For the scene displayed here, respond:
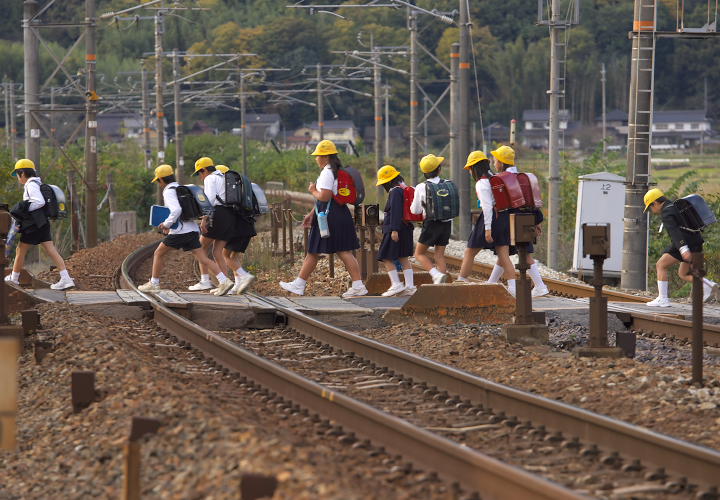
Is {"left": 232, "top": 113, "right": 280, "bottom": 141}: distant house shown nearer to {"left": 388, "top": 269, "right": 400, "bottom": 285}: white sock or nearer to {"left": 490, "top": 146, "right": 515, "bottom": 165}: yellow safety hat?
{"left": 388, "top": 269, "right": 400, "bottom": 285}: white sock

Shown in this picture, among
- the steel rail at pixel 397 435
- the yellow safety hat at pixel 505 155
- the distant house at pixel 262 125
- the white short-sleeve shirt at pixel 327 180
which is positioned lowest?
the steel rail at pixel 397 435

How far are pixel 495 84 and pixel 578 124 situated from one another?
1101 cm

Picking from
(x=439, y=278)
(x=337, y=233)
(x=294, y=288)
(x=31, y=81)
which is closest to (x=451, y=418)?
(x=337, y=233)

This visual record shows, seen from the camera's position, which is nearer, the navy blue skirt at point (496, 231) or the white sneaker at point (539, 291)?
the navy blue skirt at point (496, 231)

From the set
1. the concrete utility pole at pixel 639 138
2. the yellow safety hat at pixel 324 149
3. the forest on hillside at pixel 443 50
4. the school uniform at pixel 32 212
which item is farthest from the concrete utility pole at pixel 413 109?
the forest on hillside at pixel 443 50

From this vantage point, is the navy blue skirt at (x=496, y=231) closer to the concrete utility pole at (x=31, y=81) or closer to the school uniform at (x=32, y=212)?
the school uniform at (x=32, y=212)

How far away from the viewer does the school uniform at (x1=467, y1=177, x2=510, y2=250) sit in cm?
1442

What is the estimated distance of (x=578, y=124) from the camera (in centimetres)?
12062

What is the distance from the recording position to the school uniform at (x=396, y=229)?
15273 millimetres

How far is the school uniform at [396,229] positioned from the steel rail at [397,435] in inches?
156

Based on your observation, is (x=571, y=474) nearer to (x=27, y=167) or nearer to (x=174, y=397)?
(x=174, y=397)

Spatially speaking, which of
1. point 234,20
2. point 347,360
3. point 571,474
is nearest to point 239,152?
point 234,20

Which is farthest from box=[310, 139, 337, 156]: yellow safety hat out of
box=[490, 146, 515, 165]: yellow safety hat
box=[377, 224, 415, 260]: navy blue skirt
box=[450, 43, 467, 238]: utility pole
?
box=[450, 43, 467, 238]: utility pole

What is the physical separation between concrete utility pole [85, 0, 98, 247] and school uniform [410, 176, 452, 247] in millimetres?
15217
